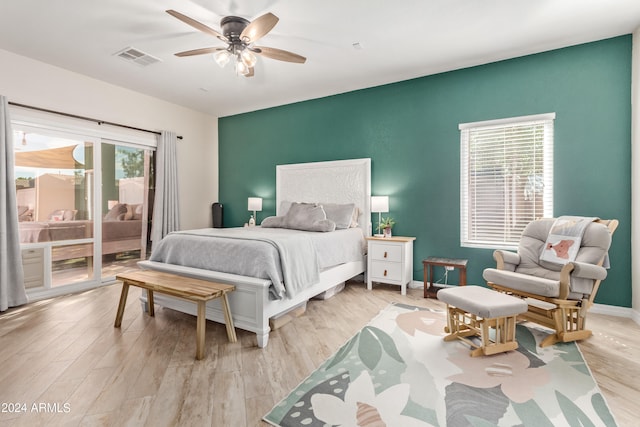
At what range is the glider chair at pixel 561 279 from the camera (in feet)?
7.94

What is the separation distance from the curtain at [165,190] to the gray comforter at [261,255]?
173 cm

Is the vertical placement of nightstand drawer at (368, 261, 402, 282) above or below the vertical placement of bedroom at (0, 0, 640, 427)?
below

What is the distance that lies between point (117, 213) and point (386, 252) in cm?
387

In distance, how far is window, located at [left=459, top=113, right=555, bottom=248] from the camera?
3.44 meters

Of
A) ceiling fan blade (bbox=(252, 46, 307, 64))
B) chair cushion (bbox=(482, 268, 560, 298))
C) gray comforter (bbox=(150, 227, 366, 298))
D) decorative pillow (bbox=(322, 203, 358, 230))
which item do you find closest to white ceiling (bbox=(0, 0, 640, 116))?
ceiling fan blade (bbox=(252, 46, 307, 64))

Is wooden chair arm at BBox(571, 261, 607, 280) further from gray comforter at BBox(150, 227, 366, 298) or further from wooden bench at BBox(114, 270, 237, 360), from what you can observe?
wooden bench at BBox(114, 270, 237, 360)

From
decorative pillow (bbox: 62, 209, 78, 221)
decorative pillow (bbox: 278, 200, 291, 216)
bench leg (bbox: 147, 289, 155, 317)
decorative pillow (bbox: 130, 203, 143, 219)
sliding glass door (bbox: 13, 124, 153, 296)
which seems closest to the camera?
bench leg (bbox: 147, 289, 155, 317)

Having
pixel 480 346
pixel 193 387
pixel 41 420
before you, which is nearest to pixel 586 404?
pixel 480 346

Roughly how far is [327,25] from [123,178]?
362cm

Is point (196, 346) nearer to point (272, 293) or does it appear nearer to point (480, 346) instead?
point (272, 293)

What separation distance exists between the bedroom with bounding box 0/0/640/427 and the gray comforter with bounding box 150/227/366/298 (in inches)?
61.1

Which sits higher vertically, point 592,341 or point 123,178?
point 123,178

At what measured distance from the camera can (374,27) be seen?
293 cm

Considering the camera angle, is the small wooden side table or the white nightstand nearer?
the small wooden side table
